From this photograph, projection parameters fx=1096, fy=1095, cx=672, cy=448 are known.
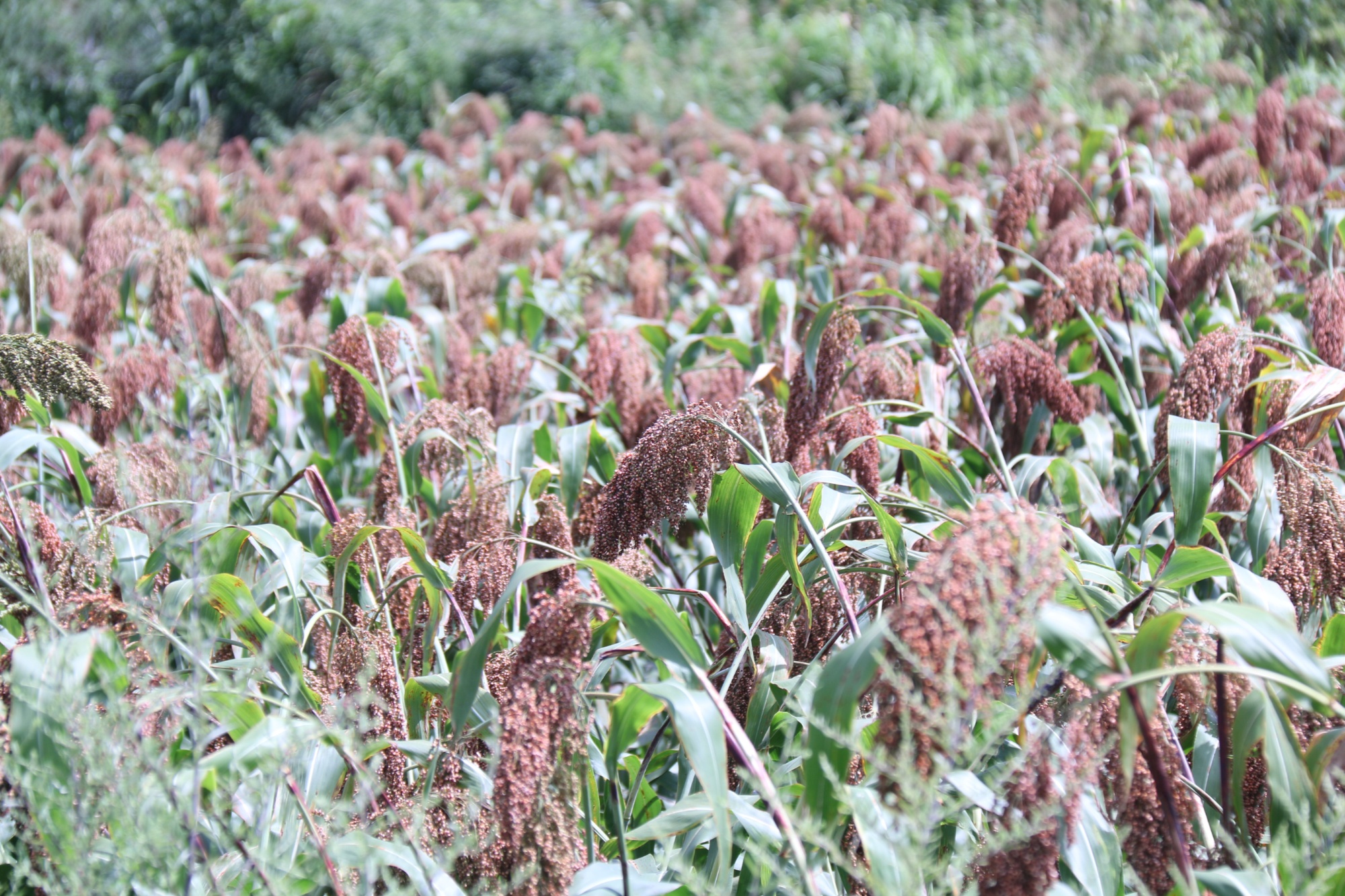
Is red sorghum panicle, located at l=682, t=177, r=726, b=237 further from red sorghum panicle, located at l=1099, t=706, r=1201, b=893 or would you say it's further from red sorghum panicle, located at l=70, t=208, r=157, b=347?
red sorghum panicle, located at l=1099, t=706, r=1201, b=893

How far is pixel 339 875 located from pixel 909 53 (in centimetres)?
994

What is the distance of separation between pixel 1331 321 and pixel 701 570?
1.55 m

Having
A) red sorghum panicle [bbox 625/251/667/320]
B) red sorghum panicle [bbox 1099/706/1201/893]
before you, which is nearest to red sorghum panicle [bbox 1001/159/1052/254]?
red sorghum panicle [bbox 625/251/667/320]

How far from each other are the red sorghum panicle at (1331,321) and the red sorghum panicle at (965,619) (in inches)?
64.2

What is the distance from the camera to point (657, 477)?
Answer: 1672mm

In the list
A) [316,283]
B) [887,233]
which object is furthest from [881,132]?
[316,283]

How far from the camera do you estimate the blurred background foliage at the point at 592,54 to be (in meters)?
10.1

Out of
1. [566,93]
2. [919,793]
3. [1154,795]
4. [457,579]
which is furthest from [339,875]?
[566,93]

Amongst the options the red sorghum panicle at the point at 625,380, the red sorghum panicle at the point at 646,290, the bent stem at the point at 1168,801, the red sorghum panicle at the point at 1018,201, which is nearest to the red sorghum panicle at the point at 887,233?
the red sorghum panicle at the point at 646,290

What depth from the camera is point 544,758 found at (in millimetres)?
1292

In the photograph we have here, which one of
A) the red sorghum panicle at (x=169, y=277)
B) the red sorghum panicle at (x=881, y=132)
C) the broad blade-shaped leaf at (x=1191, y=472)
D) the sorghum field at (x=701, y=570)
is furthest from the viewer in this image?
the red sorghum panicle at (x=881, y=132)

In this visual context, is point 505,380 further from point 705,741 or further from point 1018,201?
point 705,741

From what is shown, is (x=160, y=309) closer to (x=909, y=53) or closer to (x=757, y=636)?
(x=757, y=636)

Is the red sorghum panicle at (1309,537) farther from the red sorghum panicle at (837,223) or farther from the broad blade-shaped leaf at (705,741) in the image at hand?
the red sorghum panicle at (837,223)
